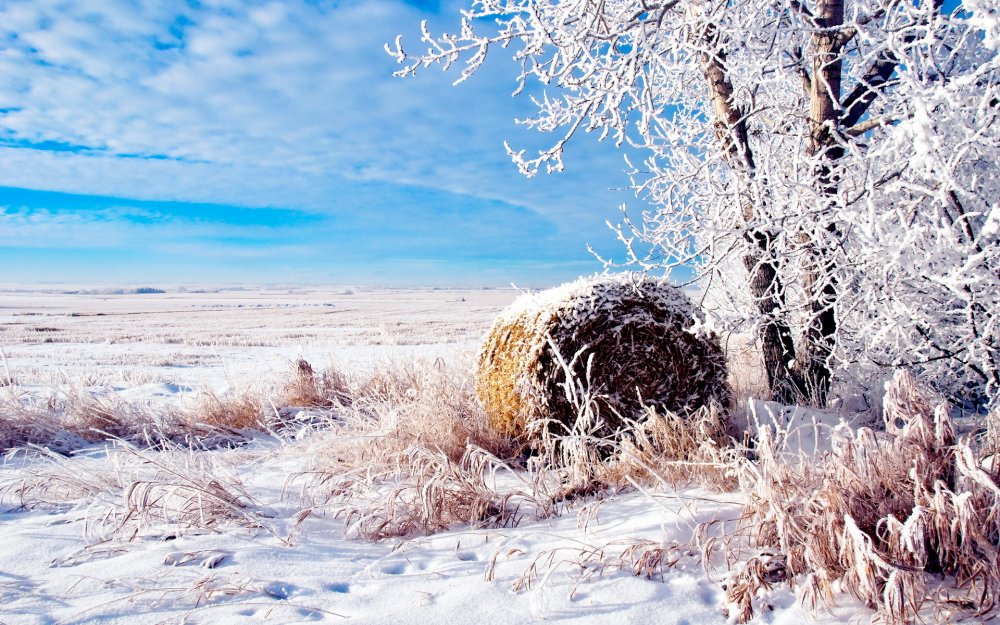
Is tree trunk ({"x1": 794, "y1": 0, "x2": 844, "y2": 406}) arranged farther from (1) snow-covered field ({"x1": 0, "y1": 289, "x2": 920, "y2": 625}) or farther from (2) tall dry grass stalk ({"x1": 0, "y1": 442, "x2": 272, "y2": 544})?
(2) tall dry grass stalk ({"x1": 0, "y1": 442, "x2": 272, "y2": 544})

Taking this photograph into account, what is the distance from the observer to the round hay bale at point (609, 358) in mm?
3953

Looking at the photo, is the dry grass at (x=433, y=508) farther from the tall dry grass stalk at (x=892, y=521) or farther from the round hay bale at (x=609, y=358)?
the tall dry grass stalk at (x=892, y=521)

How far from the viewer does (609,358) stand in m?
4.01

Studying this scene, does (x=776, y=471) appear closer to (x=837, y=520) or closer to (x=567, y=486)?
(x=837, y=520)

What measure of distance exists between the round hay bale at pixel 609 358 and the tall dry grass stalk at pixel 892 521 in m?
1.63

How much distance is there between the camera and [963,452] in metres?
2.01

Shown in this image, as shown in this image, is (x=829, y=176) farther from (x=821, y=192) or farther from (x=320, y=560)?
(x=320, y=560)

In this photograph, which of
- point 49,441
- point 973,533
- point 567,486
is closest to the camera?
point 973,533

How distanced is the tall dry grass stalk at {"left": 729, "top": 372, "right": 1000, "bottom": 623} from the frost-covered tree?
45.5 inches

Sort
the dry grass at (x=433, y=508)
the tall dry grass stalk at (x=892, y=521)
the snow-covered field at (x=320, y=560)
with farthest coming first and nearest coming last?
the dry grass at (x=433, y=508)
the snow-covered field at (x=320, y=560)
the tall dry grass stalk at (x=892, y=521)

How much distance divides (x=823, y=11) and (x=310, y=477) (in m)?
5.01

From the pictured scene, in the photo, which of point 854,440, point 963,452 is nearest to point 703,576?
point 854,440

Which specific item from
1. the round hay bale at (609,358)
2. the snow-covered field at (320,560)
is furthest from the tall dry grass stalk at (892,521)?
the round hay bale at (609,358)

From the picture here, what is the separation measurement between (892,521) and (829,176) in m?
2.41
